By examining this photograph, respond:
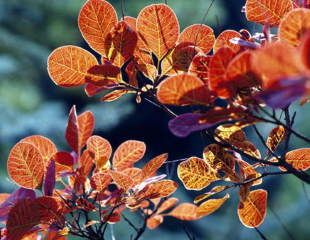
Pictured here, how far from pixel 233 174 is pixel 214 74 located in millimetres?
203

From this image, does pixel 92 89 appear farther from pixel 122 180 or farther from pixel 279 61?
pixel 279 61

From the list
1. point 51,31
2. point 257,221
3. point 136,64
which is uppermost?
point 136,64

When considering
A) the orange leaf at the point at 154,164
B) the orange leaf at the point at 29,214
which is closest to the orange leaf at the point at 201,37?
the orange leaf at the point at 154,164

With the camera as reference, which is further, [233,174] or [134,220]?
[134,220]

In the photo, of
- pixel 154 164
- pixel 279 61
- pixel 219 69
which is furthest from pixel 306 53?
pixel 154 164

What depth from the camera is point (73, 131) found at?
62 centimetres

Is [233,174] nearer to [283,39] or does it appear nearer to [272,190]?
[283,39]

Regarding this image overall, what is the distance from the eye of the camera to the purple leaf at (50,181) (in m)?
0.55

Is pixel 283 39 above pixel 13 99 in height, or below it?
above

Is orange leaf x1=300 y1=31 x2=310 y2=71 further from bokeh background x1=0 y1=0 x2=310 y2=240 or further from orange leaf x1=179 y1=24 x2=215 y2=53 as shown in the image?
bokeh background x1=0 y1=0 x2=310 y2=240

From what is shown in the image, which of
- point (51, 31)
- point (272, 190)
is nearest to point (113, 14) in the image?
point (272, 190)

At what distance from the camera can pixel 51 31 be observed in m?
4.75

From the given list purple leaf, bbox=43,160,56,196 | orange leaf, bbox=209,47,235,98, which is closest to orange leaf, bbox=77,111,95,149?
→ purple leaf, bbox=43,160,56,196

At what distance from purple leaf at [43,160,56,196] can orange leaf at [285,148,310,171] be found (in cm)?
28
